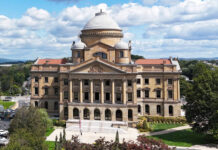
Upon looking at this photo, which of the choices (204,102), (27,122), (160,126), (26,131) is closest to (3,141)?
(27,122)

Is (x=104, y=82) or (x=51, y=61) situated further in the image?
(x=51, y=61)

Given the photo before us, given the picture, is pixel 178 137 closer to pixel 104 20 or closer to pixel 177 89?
pixel 177 89

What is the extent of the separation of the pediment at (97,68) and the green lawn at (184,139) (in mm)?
16513

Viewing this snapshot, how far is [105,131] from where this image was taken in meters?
50.0

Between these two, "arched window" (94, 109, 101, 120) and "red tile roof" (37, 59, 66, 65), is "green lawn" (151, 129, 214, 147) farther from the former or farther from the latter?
"red tile roof" (37, 59, 66, 65)

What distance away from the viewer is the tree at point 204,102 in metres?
40.3

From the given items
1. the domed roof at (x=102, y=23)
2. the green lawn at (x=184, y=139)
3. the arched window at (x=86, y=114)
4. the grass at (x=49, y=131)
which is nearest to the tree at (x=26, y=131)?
the grass at (x=49, y=131)

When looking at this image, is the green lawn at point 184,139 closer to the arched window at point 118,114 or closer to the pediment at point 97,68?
the arched window at point 118,114

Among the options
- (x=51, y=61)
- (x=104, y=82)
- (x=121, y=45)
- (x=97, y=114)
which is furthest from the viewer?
(x=51, y=61)

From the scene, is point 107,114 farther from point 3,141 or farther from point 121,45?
point 3,141

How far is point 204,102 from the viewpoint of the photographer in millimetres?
40656

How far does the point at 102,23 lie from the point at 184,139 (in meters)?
33.6

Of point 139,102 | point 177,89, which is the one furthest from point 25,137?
point 177,89

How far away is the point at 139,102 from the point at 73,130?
17246mm
